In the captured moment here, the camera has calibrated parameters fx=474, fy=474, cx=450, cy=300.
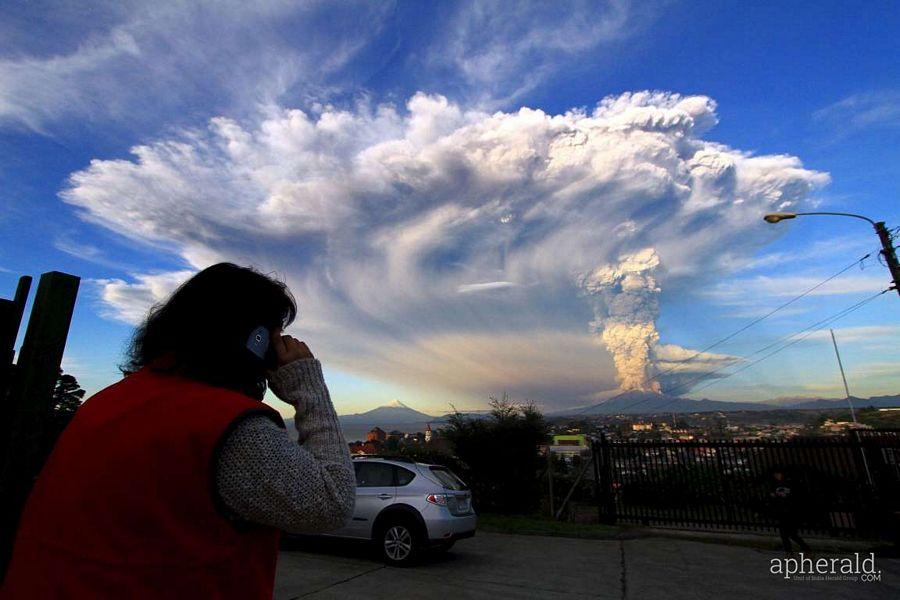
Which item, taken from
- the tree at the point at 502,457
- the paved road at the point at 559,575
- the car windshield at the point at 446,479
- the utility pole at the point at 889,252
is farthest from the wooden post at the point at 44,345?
the utility pole at the point at 889,252

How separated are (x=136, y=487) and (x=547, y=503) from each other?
15.4 m

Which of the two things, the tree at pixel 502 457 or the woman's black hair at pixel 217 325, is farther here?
the tree at pixel 502 457

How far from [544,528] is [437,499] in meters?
4.75

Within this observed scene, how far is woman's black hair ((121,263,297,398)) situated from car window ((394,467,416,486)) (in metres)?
7.32

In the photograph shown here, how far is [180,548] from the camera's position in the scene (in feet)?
2.97

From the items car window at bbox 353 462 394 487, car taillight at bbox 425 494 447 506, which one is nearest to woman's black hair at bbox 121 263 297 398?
car taillight at bbox 425 494 447 506

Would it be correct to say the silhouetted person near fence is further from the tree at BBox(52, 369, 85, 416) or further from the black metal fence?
the tree at BBox(52, 369, 85, 416)

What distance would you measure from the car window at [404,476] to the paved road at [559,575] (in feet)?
4.34

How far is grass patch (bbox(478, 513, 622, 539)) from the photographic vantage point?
35.2ft

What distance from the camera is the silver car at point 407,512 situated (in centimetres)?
769

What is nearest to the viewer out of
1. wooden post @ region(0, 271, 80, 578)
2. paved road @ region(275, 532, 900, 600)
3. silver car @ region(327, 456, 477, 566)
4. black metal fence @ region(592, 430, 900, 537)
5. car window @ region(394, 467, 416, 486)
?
wooden post @ region(0, 271, 80, 578)

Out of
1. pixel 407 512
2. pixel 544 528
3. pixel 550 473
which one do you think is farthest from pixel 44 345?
pixel 550 473

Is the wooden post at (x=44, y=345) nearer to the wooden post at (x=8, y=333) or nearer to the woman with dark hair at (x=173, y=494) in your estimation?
the wooden post at (x=8, y=333)

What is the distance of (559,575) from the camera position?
7305 millimetres
